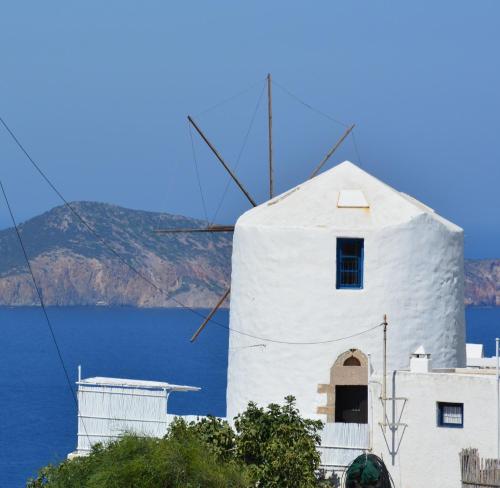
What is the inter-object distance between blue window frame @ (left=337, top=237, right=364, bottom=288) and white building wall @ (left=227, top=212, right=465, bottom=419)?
163mm

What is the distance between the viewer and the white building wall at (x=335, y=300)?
1241 inches

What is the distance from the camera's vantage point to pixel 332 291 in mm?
31594

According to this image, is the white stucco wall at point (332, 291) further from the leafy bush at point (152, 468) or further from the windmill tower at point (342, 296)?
A: the leafy bush at point (152, 468)

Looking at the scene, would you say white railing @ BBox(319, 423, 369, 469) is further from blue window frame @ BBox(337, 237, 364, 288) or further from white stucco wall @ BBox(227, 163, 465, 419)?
blue window frame @ BBox(337, 237, 364, 288)

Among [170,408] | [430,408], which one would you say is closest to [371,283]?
[430,408]

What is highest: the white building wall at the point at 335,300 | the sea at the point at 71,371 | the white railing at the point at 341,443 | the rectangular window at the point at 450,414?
the sea at the point at 71,371

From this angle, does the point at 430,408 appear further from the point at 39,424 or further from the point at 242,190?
the point at 39,424

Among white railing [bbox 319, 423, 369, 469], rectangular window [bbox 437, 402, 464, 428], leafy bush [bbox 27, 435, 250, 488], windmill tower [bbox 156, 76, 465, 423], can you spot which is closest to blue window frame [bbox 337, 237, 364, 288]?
windmill tower [bbox 156, 76, 465, 423]

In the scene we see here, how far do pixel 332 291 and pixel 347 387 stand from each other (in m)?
1.99

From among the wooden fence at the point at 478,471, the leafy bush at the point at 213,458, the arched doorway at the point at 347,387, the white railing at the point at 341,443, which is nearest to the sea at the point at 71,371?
the leafy bush at the point at 213,458

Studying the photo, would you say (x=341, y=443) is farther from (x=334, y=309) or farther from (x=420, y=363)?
(x=334, y=309)

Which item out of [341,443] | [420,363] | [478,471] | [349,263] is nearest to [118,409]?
[341,443]

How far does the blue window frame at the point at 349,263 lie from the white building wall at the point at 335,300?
163mm

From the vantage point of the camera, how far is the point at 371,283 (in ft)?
104
